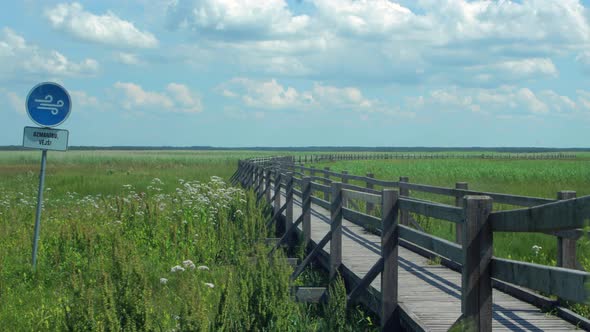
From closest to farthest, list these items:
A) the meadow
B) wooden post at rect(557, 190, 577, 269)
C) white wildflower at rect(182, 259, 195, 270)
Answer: the meadow → wooden post at rect(557, 190, 577, 269) → white wildflower at rect(182, 259, 195, 270)

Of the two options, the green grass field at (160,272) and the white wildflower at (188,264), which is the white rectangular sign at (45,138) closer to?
the green grass field at (160,272)

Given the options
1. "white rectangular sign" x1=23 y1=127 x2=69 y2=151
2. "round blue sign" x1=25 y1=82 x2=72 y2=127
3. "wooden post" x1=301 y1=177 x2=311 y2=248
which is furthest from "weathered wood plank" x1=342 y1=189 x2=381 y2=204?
"round blue sign" x1=25 y1=82 x2=72 y2=127

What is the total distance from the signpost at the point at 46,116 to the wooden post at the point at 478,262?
28.1 feet

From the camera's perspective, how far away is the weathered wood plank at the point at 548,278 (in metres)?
2.62

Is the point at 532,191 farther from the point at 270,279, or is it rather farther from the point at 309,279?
the point at 270,279

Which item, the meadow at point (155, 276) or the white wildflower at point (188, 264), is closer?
the meadow at point (155, 276)

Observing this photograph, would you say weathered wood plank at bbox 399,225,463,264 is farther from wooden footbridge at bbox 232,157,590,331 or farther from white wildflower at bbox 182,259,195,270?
white wildflower at bbox 182,259,195,270

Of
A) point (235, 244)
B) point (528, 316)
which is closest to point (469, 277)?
point (528, 316)

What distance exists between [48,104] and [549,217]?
31.5 ft

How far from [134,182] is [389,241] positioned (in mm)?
29318

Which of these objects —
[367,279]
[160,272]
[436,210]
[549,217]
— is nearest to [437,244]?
[436,210]

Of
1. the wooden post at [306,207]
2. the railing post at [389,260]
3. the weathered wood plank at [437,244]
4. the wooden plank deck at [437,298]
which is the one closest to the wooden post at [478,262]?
the weathered wood plank at [437,244]

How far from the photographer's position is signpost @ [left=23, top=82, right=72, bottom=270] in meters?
10.8

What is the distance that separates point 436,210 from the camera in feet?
16.5
